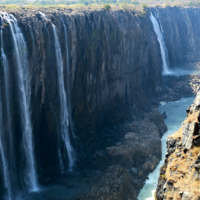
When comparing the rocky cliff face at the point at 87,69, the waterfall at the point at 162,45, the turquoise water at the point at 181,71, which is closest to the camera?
the rocky cliff face at the point at 87,69

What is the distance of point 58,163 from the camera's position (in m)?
36.7

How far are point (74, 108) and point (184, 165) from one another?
28.4 metres

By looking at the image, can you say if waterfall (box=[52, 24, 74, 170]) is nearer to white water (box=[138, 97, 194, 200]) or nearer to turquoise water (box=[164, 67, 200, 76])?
white water (box=[138, 97, 194, 200])

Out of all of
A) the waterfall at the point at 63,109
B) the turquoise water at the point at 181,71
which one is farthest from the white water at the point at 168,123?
the turquoise water at the point at 181,71

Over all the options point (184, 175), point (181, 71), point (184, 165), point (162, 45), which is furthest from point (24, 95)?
point (181, 71)

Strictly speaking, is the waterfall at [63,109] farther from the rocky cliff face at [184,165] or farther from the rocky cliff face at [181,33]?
the rocky cliff face at [181,33]

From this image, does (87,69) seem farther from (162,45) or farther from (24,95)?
(162,45)

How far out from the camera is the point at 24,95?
33000 millimetres

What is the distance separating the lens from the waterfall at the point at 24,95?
32.1 meters

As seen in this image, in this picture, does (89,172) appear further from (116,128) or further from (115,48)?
(115,48)

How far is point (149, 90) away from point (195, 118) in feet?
155

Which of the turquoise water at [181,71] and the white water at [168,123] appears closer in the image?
the white water at [168,123]

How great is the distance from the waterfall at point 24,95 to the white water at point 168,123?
12.4 m

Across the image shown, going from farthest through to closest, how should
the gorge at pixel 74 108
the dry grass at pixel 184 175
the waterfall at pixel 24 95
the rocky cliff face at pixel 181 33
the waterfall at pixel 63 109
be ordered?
the rocky cliff face at pixel 181 33 → the waterfall at pixel 63 109 → the waterfall at pixel 24 95 → the gorge at pixel 74 108 → the dry grass at pixel 184 175
